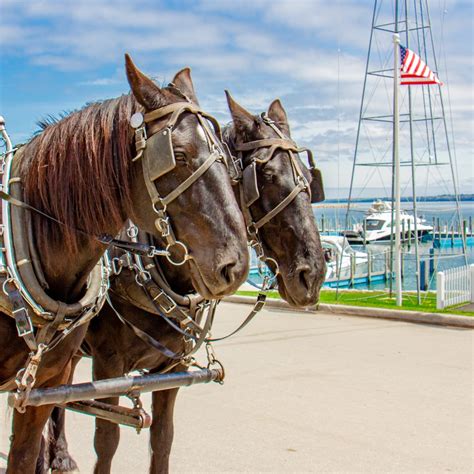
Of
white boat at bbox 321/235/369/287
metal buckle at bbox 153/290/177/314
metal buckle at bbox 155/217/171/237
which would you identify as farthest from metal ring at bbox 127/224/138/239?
white boat at bbox 321/235/369/287

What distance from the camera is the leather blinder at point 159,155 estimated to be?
98.3 inches

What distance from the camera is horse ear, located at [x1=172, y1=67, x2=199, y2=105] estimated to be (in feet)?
9.87

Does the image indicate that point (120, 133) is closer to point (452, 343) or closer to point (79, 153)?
point (79, 153)

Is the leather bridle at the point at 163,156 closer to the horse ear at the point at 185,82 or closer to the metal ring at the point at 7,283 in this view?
the horse ear at the point at 185,82

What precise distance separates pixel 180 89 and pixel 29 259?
0.98 m

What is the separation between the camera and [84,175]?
2707 mm

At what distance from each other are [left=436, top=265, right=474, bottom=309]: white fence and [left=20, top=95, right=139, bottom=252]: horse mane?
33.1 ft

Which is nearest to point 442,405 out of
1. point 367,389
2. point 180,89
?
point 367,389

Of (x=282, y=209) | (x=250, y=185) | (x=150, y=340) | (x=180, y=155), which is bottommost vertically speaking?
(x=150, y=340)

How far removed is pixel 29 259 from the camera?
271 centimetres

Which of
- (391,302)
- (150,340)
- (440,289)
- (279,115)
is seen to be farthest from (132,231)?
(391,302)

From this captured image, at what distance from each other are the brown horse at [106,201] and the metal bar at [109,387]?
215 millimetres

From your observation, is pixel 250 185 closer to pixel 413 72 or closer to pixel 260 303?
pixel 260 303

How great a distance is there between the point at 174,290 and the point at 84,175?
4.32 feet
